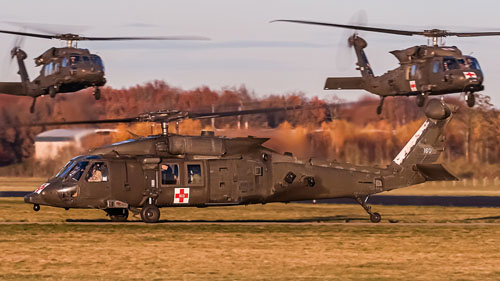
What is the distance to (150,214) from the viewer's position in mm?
36844

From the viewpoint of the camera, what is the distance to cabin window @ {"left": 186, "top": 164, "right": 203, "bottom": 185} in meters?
37.1

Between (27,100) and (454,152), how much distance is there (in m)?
31.6

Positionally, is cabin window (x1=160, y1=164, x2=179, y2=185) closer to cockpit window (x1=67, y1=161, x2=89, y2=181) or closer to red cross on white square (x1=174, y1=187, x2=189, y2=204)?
red cross on white square (x1=174, y1=187, x2=189, y2=204)

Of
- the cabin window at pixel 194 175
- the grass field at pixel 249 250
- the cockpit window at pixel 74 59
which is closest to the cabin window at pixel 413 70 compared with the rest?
the grass field at pixel 249 250

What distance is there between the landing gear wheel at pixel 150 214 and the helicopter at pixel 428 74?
32.1ft

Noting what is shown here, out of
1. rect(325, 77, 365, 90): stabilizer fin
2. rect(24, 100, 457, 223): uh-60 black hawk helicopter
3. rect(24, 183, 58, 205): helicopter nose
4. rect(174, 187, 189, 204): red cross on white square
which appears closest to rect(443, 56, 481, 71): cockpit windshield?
rect(24, 100, 457, 223): uh-60 black hawk helicopter

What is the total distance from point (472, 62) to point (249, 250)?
1688 cm

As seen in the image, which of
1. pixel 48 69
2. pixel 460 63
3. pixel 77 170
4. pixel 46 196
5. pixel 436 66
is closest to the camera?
pixel 46 196

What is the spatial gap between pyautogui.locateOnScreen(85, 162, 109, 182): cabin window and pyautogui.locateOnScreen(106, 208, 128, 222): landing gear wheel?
7.62 ft

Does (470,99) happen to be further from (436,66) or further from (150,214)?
(150,214)

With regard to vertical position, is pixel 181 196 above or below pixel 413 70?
below

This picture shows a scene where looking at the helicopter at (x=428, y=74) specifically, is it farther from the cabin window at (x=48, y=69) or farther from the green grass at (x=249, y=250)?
the cabin window at (x=48, y=69)

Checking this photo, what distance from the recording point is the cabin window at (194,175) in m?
37.1

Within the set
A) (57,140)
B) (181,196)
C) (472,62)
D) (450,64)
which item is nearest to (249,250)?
(181,196)
